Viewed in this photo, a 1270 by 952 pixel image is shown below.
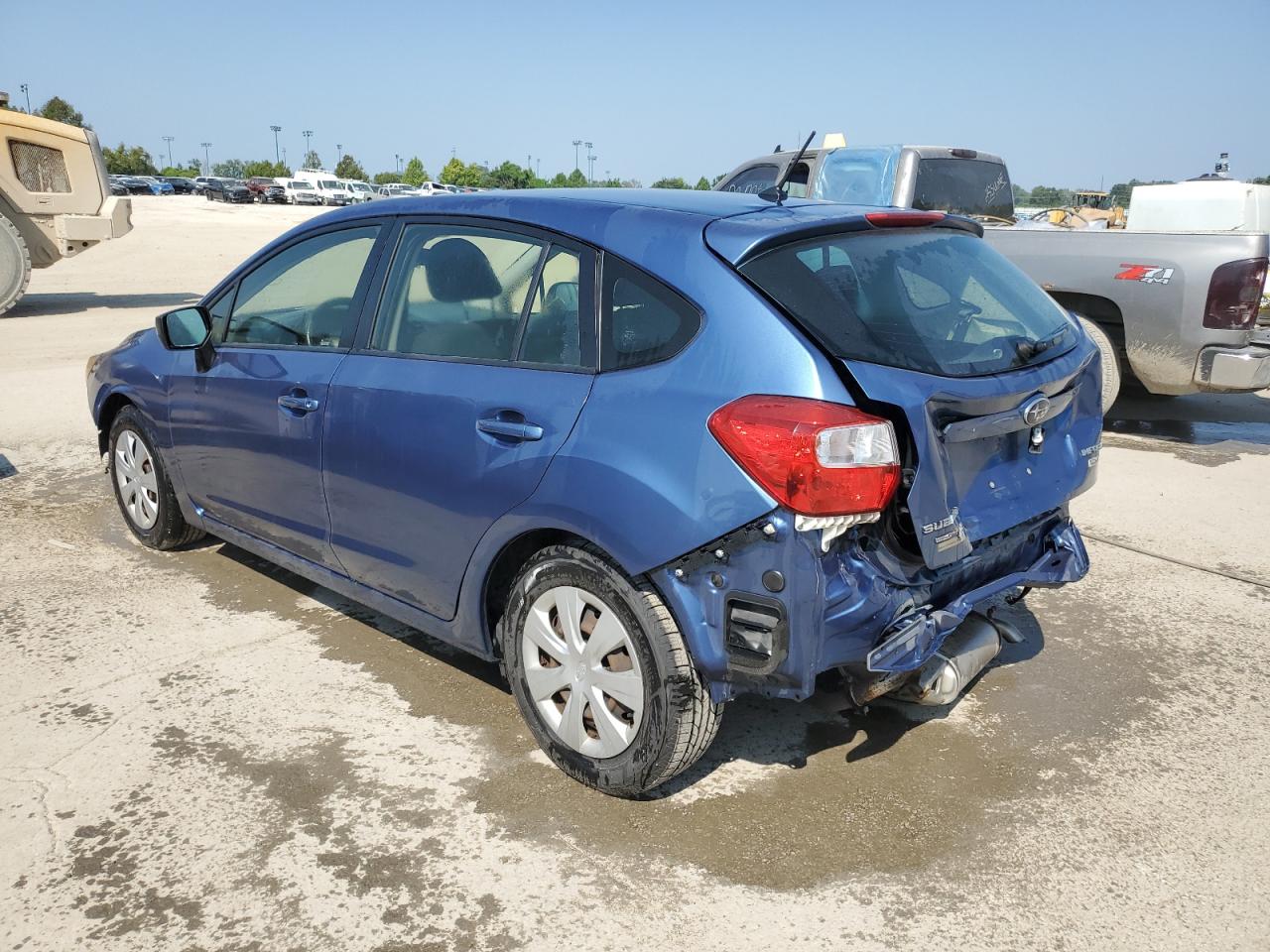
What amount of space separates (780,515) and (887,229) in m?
1.13

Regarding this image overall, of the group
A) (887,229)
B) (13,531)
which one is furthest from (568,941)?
(13,531)

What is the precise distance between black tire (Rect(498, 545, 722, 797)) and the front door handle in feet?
3.79

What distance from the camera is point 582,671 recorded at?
298 centimetres

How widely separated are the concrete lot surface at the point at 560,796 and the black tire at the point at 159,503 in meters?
0.21

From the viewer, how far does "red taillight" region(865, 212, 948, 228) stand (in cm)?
310

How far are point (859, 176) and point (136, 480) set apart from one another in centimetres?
599

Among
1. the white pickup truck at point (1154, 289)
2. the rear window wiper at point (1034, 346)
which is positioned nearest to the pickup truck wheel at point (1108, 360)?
the white pickup truck at point (1154, 289)

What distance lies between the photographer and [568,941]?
8.04 feet

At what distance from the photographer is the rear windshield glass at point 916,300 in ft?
8.89

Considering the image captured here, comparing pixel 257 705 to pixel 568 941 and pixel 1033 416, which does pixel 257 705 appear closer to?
pixel 568 941

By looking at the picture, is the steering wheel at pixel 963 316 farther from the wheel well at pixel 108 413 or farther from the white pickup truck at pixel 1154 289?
the wheel well at pixel 108 413

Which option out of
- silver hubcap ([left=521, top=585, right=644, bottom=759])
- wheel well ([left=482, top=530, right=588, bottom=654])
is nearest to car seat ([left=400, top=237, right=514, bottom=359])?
wheel well ([left=482, top=530, right=588, bottom=654])

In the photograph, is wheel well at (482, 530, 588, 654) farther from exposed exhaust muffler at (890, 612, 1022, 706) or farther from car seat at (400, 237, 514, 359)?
exposed exhaust muffler at (890, 612, 1022, 706)

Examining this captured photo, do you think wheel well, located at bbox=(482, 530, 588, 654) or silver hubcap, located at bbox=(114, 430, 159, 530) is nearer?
wheel well, located at bbox=(482, 530, 588, 654)
